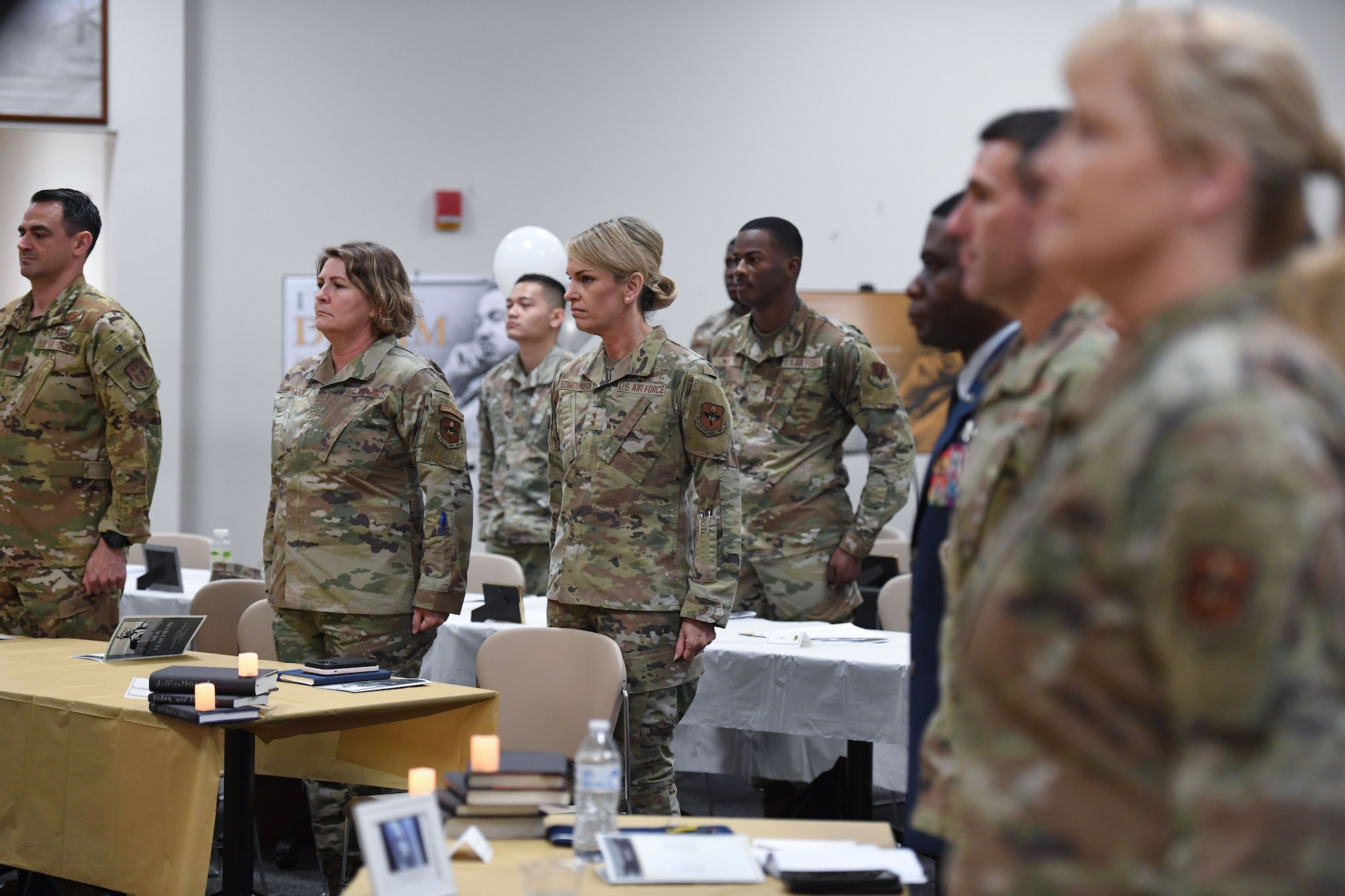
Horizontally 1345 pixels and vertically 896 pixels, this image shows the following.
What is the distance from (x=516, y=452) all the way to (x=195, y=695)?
299 centimetres

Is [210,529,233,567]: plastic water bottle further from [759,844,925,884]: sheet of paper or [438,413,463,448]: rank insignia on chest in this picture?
[759,844,925,884]: sheet of paper

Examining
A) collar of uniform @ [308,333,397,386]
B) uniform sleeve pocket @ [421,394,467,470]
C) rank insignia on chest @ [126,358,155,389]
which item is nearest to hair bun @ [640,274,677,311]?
uniform sleeve pocket @ [421,394,467,470]

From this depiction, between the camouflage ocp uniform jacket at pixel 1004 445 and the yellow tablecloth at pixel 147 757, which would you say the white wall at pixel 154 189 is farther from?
the camouflage ocp uniform jacket at pixel 1004 445

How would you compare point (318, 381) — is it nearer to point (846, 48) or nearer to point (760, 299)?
point (760, 299)

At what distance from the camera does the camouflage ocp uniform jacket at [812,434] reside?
4086 mm

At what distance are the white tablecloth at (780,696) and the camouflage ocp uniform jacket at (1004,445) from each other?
1.65 meters

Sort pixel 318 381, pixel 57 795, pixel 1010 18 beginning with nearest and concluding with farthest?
pixel 57 795, pixel 318 381, pixel 1010 18

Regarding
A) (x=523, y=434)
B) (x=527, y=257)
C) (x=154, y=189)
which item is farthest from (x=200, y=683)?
(x=154, y=189)

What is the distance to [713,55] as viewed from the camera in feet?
22.4

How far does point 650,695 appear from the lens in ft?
9.93

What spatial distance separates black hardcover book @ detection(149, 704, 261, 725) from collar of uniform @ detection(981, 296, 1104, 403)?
1.64 meters

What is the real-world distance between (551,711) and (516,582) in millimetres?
1575

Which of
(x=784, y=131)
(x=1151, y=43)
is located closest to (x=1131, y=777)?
(x=1151, y=43)

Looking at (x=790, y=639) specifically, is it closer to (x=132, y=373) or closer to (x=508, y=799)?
(x=508, y=799)
